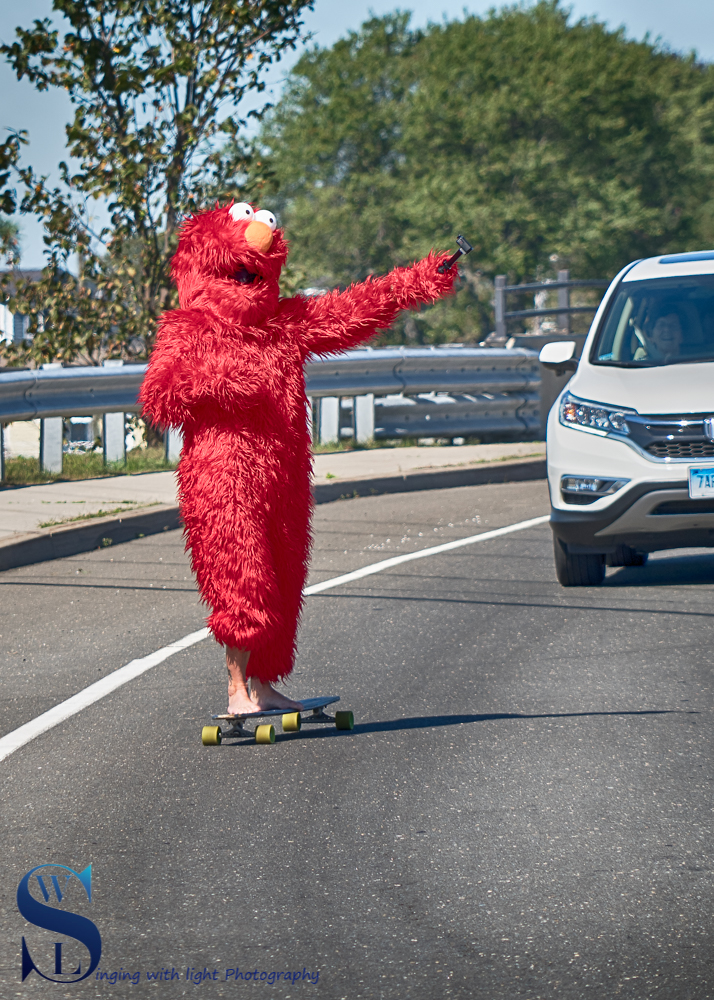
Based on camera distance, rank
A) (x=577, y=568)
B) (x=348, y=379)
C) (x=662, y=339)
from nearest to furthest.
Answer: (x=577, y=568)
(x=662, y=339)
(x=348, y=379)

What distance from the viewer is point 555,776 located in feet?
14.7

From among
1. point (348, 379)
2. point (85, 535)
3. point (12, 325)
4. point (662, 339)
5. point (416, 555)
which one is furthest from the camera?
point (12, 325)

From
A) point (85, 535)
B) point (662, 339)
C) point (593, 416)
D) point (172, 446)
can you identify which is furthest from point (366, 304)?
point (172, 446)

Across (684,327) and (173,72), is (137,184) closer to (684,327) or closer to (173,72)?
(173,72)

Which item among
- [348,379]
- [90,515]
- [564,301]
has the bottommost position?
[90,515]

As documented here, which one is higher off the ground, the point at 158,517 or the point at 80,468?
the point at 80,468

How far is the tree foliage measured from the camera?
2263 inches

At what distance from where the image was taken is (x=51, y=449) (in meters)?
12.0

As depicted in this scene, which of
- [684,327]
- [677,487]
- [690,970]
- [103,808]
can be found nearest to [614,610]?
[677,487]

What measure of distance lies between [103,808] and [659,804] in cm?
175

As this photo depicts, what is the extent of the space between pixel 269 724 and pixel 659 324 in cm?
411

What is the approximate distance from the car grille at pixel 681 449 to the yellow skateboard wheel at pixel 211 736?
3.24 meters

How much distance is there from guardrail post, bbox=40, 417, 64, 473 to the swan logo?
27.9ft

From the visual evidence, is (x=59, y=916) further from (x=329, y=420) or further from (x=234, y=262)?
(x=329, y=420)
